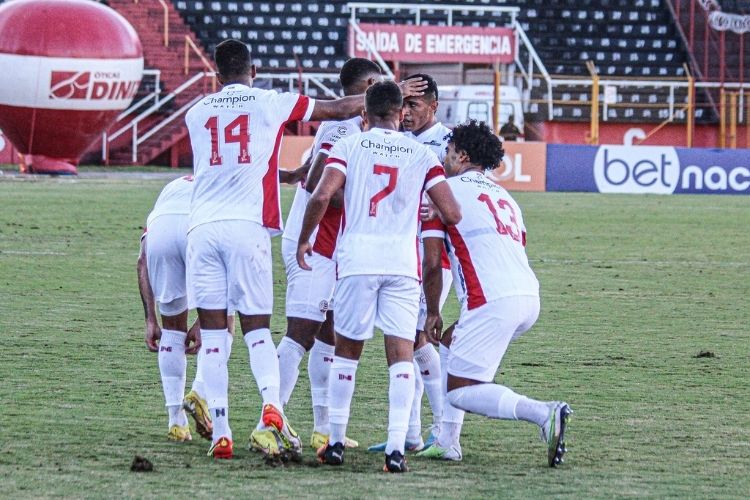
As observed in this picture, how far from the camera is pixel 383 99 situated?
666 cm

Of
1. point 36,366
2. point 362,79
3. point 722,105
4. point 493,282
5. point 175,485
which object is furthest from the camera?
point 722,105

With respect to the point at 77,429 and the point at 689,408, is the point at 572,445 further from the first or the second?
the point at 77,429

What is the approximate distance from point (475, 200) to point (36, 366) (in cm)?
363

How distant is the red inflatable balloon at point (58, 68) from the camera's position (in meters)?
31.2

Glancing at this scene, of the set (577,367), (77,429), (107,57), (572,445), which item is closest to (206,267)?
(77,429)

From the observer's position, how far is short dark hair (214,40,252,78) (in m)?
6.96

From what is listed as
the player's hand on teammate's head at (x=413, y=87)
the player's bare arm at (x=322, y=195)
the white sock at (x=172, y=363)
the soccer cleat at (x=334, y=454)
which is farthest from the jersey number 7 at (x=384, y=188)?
the white sock at (x=172, y=363)

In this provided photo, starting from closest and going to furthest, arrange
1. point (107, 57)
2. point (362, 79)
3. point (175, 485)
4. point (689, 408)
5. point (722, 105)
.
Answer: point (175, 485) → point (362, 79) → point (689, 408) → point (107, 57) → point (722, 105)

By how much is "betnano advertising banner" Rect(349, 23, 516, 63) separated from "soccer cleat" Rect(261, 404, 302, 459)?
1360 inches

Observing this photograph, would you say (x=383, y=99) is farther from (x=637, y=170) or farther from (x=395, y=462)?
(x=637, y=170)

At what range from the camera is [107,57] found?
31.7 m

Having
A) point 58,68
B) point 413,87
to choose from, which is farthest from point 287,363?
point 58,68

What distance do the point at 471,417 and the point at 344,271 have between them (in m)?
1.75

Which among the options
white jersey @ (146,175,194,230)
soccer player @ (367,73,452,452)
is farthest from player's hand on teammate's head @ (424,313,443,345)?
white jersey @ (146,175,194,230)
